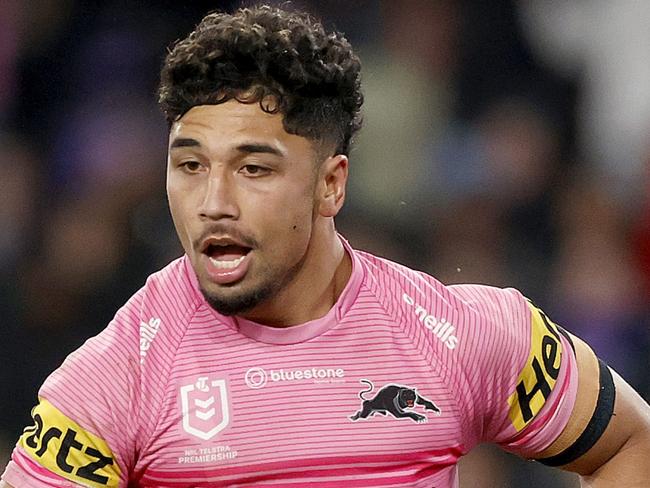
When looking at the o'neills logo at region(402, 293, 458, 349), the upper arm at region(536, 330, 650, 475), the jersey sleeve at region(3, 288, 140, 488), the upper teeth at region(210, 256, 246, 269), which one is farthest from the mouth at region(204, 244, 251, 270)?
the upper arm at region(536, 330, 650, 475)

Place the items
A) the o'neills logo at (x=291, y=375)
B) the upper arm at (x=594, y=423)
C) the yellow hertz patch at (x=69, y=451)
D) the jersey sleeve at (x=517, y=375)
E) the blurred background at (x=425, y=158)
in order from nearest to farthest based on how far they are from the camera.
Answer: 1. the yellow hertz patch at (x=69, y=451)
2. the o'neills logo at (x=291, y=375)
3. the jersey sleeve at (x=517, y=375)
4. the upper arm at (x=594, y=423)
5. the blurred background at (x=425, y=158)

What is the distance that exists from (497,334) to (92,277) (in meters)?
2.01

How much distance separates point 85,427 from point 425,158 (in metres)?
2.54

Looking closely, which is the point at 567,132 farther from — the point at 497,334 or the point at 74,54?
the point at 497,334

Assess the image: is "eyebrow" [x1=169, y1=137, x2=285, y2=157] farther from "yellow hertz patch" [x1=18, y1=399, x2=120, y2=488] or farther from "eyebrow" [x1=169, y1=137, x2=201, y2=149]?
"yellow hertz patch" [x1=18, y1=399, x2=120, y2=488]

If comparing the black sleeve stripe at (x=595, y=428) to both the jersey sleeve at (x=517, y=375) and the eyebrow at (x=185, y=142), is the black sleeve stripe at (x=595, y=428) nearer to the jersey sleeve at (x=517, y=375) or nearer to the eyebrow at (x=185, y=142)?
the jersey sleeve at (x=517, y=375)

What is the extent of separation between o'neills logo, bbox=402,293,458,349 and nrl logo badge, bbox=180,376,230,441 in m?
0.41

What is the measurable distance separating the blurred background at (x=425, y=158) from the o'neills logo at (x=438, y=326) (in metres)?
1.66

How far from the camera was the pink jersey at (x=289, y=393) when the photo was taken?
96.2 inches

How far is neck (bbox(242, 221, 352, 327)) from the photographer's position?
8.57 ft

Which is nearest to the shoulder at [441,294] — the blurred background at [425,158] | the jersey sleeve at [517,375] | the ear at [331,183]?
the jersey sleeve at [517,375]

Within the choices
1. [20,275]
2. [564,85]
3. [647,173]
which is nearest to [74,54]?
[20,275]

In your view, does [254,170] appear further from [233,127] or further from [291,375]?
[291,375]

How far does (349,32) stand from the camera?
491cm
